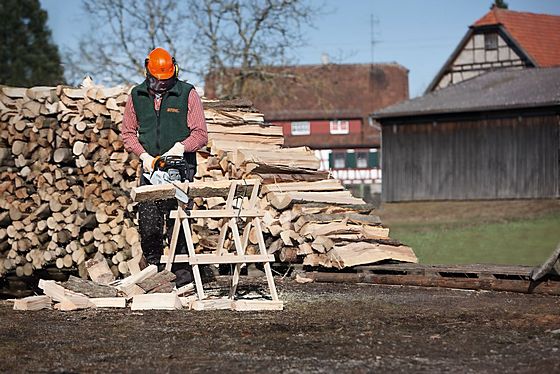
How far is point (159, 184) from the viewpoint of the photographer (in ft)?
29.7

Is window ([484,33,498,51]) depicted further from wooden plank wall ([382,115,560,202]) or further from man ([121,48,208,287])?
man ([121,48,208,287])

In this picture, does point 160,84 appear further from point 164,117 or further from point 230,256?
point 230,256

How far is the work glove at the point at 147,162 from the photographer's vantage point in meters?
9.31

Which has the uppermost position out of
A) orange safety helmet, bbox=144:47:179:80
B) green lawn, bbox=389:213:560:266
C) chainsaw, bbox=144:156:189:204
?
orange safety helmet, bbox=144:47:179:80

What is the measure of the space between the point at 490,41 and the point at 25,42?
77.1ft

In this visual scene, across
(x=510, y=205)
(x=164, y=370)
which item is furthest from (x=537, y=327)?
(x=510, y=205)

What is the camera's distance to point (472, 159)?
41844mm

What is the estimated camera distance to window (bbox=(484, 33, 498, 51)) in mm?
50312

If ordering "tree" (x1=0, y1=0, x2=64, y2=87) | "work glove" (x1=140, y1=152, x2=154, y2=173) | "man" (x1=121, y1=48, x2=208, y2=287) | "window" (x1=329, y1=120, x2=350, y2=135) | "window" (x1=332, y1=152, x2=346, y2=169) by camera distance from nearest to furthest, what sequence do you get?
"work glove" (x1=140, y1=152, x2=154, y2=173)
"man" (x1=121, y1=48, x2=208, y2=287)
"tree" (x1=0, y1=0, x2=64, y2=87)
"window" (x1=332, y1=152, x2=346, y2=169)
"window" (x1=329, y1=120, x2=350, y2=135)

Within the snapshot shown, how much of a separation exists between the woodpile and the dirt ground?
2.48 metres

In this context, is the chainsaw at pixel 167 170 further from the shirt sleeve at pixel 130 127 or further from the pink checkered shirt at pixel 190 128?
the shirt sleeve at pixel 130 127

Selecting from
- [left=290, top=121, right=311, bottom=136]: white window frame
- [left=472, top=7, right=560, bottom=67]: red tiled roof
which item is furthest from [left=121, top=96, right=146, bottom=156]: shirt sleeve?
[left=290, top=121, right=311, bottom=136]: white window frame

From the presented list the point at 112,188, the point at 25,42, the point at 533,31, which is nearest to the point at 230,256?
the point at 112,188

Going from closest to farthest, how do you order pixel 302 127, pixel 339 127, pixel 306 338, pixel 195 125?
pixel 306 338
pixel 195 125
pixel 339 127
pixel 302 127
